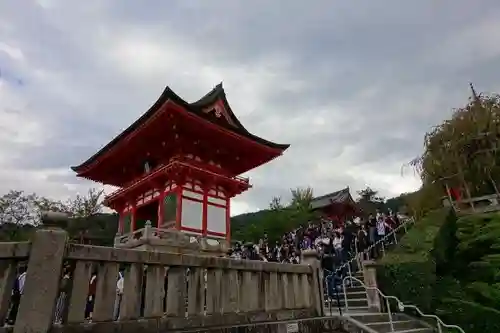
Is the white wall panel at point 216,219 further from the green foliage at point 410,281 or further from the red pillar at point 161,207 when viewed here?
the green foliage at point 410,281

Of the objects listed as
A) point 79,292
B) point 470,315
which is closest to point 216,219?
point 470,315

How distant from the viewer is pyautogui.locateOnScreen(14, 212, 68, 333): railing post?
3.48 m

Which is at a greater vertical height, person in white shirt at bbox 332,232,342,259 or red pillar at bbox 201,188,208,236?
red pillar at bbox 201,188,208,236

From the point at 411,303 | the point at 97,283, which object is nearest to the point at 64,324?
the point at 97,283

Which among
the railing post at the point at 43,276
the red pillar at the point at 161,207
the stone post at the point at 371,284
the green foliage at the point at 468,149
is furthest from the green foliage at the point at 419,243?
the red pillar at the point at 161,207

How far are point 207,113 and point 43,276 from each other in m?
14.4

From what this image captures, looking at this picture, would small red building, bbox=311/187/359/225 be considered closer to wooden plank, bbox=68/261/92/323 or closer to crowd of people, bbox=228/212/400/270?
crowd of people, bbox=228/212/400/270

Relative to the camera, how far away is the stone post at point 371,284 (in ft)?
34.1

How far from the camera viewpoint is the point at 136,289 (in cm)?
431

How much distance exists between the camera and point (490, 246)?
34.5 ft

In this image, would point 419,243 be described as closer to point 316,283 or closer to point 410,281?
point 410,281

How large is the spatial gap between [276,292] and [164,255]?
2335mm

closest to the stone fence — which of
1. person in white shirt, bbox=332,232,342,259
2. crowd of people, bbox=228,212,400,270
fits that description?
crowd of people, bbox=228,212,400,270

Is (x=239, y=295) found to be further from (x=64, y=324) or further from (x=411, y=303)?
(x=411, y=303)
